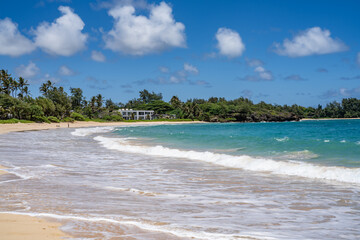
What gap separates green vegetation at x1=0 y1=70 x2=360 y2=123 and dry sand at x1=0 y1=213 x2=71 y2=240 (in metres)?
67.1

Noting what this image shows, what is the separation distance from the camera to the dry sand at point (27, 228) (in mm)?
4305

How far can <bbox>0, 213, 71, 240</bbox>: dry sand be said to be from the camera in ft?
14.1

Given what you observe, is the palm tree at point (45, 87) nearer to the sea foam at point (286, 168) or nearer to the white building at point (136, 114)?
the white building at point (136, 114)

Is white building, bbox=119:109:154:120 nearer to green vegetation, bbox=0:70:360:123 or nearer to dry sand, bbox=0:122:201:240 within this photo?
green vegetation, bbox=0:70:360:123

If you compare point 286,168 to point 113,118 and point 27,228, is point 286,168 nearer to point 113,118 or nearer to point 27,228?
point 27,228

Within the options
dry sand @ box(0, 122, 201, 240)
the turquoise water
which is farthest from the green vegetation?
dry sand @ box(0, 122, 201, 240)

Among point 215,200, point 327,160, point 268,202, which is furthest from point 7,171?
point 327,160

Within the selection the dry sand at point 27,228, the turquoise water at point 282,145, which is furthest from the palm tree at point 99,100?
the dry sand at point 27,228

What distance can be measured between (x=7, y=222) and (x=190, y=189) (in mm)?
4433

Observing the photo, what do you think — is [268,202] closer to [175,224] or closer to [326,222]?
[326,222]

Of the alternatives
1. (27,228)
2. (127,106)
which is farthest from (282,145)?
(127,106)

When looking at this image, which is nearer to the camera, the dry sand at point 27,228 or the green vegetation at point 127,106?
the dry sand at point 27,228

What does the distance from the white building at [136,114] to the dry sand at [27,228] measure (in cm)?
11382

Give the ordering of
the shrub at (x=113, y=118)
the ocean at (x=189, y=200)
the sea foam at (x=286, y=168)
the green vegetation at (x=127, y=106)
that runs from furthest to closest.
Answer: the shrub at (x=113, y=118) < the green vegetation at (x=127, y=106) < the sea foam at (x=286, y=168) < the ocean at (x=189, y=200)
